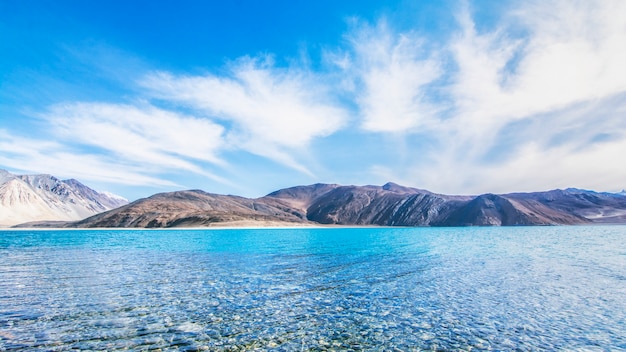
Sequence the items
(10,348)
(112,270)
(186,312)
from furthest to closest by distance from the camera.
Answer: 1. (112,270)
2. (186,312)
3. (10,348)

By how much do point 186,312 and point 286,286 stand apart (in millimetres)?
8808

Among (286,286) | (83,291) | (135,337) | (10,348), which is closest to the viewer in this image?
(10,348)

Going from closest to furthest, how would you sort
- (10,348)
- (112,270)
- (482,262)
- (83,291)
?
(10,348)
(83,291)
(112,270)
(482,262)

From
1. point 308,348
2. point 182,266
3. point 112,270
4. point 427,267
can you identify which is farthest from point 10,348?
point 427,267

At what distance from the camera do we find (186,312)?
20.1 m

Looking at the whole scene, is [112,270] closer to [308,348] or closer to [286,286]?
[286,286]

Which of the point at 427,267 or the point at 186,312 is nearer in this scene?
the point at 186,312

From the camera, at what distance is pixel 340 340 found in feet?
52.1

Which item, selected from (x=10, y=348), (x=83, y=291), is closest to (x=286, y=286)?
(x=83, y=291)

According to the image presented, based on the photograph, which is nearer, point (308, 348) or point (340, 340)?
point (308, 348)

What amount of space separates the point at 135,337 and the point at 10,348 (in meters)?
4.44

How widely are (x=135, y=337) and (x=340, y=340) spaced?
887 centimetres

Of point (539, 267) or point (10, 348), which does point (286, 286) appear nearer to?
point (10, 348)

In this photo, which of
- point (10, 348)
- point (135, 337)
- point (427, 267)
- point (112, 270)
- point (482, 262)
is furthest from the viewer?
point (482, 262)
